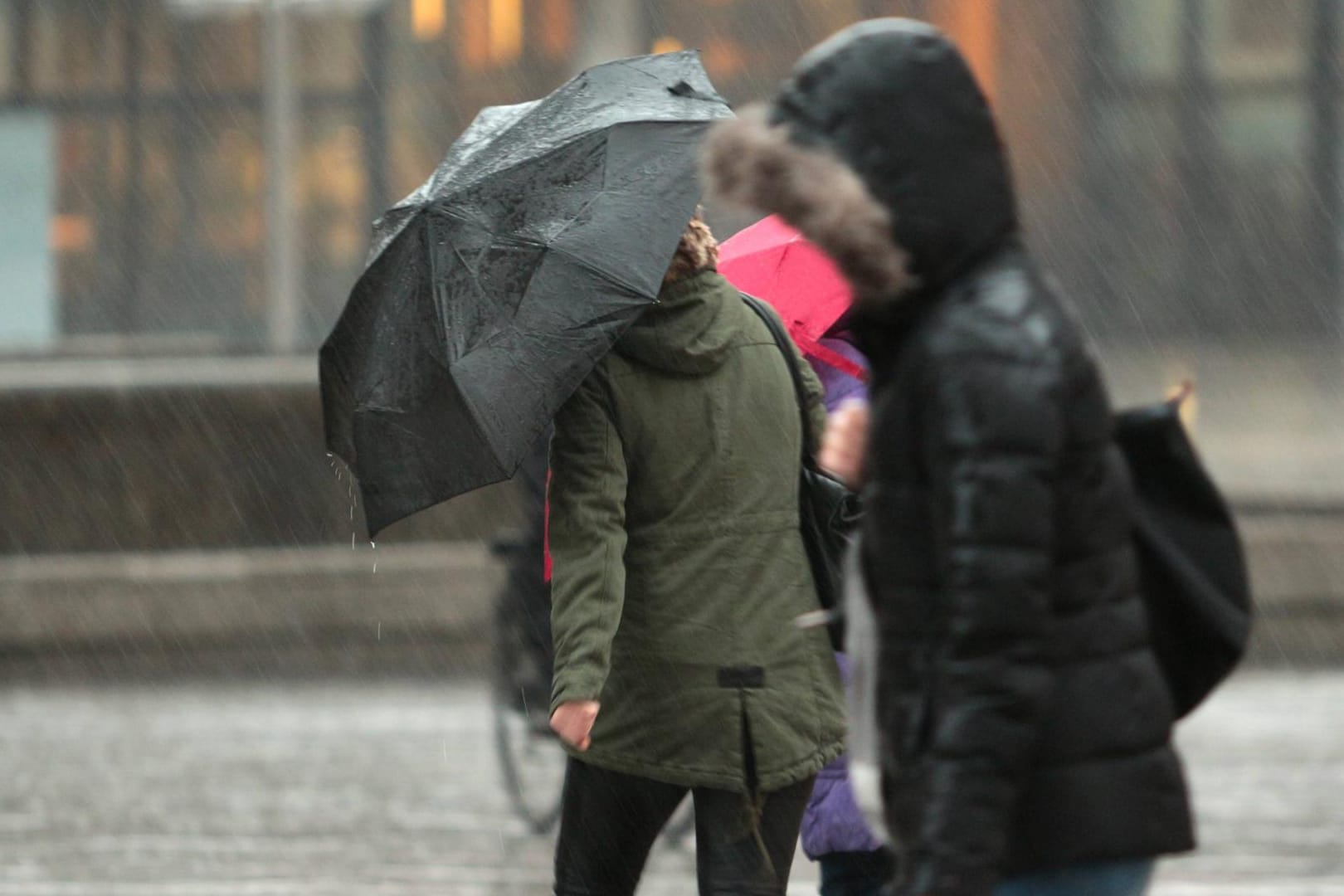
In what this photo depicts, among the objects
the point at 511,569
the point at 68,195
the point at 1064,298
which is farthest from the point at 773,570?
the point at 68,195

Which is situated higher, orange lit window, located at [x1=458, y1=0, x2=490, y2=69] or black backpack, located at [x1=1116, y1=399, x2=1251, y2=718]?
black backpack, located at [x1=1116, y1=399, x2=1251, y2=718]

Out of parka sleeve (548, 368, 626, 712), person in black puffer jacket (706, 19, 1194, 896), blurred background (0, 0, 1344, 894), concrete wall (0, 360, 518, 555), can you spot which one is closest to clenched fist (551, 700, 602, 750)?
parka sleeve (548, 368, 626, 712)

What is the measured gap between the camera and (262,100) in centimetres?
1583

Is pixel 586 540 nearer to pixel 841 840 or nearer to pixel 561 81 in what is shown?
pixel 841 840

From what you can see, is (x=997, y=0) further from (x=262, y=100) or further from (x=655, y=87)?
(x=655, y=87)

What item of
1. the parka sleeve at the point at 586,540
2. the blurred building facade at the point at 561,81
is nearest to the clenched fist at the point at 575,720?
the parka sleeve at the point at 586,540

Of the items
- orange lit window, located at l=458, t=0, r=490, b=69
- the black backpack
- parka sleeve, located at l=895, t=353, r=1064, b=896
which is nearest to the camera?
parka sleeve, located at l=895, t=353, r=1064, b=896

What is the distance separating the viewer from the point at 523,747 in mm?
8391

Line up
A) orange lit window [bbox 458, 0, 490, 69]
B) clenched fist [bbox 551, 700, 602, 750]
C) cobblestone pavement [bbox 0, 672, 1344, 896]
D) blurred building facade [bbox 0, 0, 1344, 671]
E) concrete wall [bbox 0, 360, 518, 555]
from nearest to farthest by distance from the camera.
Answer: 1. clenched fist [bbox 551, 700, 602, 750]
2. cobblestone pavement [bbox 0, 672, 1344, 896]
3. concrete wall [bbox 0, 360, 518, 555]
4. blurred building facade [bbox 0, 0, 1344, 671]
5. orange lit window [bbox 458, 0, 490, 69]

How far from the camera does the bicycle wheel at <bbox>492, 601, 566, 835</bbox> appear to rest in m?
7.86

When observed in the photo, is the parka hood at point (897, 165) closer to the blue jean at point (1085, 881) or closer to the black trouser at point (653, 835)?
the blue jean at point (1085, 881)

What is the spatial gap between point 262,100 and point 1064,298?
45.7ft

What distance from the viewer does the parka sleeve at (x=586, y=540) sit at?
368cm

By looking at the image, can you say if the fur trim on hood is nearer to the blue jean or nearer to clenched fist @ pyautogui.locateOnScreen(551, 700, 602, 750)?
the blue jean
